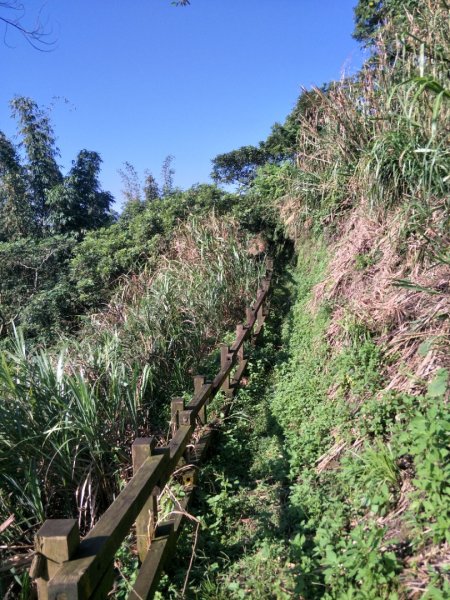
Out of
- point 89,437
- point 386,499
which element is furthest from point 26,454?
point 386,499

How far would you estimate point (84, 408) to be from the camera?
3.37 m

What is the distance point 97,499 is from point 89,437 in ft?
1.59

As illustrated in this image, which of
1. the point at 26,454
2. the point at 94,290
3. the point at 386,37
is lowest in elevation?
the point at 26,454

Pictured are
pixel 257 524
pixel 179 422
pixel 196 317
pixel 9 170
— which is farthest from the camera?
pixel 9 170

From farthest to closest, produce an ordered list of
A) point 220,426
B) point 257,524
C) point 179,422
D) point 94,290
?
point 94,290, point 220,426, point 179,422, point 257,524

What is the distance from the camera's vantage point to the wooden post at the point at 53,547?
4.85ft

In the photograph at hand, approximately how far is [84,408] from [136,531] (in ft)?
3.93

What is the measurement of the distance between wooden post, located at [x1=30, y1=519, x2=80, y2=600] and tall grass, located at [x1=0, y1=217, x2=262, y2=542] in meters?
1.47

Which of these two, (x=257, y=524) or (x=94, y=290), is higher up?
(x=94, y=290)

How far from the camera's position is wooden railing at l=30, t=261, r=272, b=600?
1485mm

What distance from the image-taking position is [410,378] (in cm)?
296

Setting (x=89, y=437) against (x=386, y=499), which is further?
(x=89, y=437)

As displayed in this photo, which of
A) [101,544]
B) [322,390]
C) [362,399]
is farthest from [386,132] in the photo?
[101,544]

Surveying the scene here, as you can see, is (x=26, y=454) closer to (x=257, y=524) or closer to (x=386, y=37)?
(x=257, y=524)
